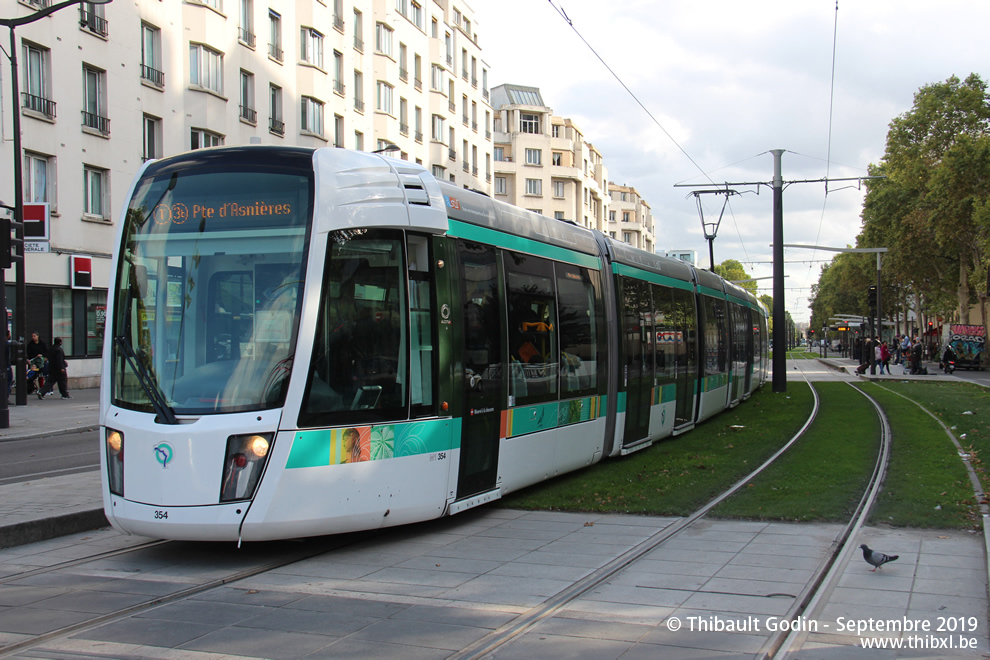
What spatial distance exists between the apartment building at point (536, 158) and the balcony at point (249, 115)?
42214 mm

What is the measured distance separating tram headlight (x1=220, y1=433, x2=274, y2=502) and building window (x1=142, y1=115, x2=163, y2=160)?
2711 cm

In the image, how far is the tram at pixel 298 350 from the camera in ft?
21.4

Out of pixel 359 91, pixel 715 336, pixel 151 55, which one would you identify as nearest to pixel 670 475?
pixel 715 336

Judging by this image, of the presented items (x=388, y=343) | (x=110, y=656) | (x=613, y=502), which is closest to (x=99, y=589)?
(x=110, y=656)

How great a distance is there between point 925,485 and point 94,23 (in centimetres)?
2754

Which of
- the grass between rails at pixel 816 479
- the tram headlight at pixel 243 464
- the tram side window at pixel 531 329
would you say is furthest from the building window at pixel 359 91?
the tram headlight at pixel 243 464

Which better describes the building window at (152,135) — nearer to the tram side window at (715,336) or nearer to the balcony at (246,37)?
the balcony at (246,37)

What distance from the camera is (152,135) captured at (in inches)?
1228

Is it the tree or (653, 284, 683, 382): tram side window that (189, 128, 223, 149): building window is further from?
the tree

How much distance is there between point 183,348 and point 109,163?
25300 mm

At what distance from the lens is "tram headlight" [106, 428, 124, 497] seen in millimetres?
6727

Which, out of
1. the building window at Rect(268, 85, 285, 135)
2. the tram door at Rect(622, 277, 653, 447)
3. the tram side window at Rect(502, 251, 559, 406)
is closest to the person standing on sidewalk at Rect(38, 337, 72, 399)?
the building window at Rect(268, 85, 285, 135)

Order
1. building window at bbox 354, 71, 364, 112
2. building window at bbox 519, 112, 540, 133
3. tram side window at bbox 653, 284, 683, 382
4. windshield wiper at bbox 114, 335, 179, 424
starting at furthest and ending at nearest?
building window at bbox 519, 112, 540, 133 → building window at bbox 354, 71, 364, 112 → tram side window at bbox 653, 284, 683, 382 → windshield wiper at bbox 114, 335, 179, 424

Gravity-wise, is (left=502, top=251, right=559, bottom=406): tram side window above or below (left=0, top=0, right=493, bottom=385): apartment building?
below
